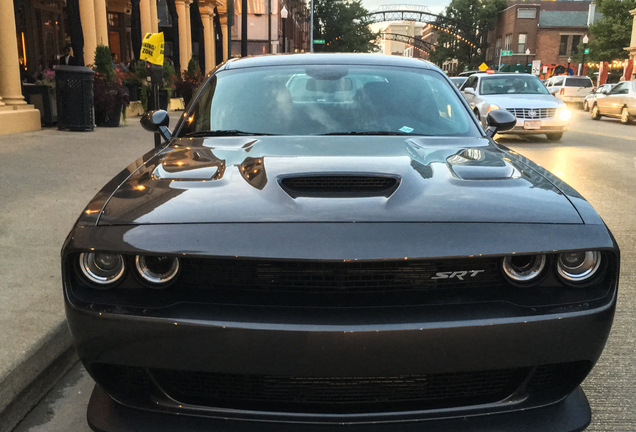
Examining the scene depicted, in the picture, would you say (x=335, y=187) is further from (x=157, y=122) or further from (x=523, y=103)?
(x=523, y=103)

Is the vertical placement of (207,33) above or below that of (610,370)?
above

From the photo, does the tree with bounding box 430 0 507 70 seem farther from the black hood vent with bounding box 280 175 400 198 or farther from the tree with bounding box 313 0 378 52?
the black hood vent with bounding box 280 175 400 198

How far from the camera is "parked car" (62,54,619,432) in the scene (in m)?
1.82

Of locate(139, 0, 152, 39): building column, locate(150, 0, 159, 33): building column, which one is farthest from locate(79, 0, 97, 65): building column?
locate(150, 0, 159, 33): building column

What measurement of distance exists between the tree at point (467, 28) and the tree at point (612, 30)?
31293mm

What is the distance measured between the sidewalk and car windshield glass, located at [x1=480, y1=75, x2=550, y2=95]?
9.24m

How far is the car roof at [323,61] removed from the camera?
371 centimetres

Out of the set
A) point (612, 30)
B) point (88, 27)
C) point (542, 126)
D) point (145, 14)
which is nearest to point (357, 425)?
point (542, 126)

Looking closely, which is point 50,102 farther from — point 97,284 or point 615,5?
point 615,5

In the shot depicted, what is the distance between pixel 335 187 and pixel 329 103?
130 cm

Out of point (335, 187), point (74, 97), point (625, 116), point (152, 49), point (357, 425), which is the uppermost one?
point (152, 49)

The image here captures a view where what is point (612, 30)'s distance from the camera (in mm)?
52250

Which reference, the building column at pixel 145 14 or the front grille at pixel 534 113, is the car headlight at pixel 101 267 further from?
the building column at pixel 145 14

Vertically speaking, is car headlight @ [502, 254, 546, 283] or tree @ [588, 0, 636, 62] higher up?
tree @ [588, 0, 636, 62]
